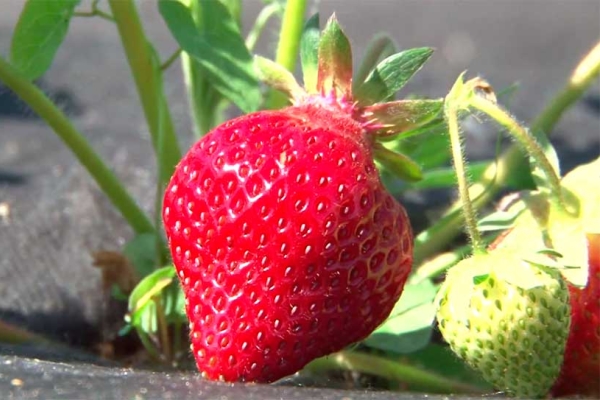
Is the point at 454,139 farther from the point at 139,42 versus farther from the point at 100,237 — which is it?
the point at 100,237

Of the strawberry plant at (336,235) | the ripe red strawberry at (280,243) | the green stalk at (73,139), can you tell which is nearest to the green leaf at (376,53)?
the strawberry plant at (336,235)

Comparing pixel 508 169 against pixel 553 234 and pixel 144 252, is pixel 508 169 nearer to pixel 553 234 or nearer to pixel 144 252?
pixel 553 234

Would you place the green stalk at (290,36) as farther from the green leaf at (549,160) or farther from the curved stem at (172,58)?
the green leaf at (549,160)

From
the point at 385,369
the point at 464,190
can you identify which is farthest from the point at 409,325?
the point at 464,190

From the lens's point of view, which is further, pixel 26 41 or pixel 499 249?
pixel 26 41

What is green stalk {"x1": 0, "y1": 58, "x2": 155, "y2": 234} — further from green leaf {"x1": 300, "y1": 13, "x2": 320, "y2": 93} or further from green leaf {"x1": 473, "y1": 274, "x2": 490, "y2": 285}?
green leaf {"x1": 473, "y1": 274, "x2": 490, "y2": 285}

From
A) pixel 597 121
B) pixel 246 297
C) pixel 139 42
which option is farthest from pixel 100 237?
pixel 597 121

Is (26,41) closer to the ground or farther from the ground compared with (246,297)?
farther from the ground
